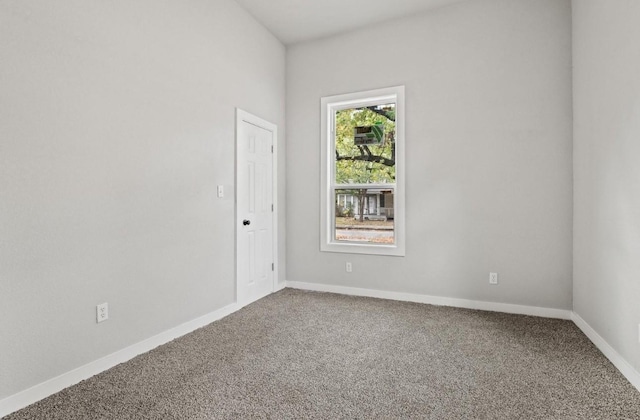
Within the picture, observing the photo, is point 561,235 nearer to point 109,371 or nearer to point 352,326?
point 352,326

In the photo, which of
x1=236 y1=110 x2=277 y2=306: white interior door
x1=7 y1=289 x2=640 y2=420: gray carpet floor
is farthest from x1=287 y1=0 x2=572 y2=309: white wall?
x1=236 y1=110 x2=277 y2=306: white interior door

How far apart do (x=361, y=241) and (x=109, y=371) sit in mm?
2724

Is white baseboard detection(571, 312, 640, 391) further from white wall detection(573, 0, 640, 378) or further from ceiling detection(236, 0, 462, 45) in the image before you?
ceiling detection(236, 0, 462, 45)

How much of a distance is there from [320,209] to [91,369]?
2683mm

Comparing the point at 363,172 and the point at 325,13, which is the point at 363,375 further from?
the point at 325,13

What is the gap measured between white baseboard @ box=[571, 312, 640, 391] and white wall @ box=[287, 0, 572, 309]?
38 cm

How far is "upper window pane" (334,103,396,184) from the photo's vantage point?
12.8ft

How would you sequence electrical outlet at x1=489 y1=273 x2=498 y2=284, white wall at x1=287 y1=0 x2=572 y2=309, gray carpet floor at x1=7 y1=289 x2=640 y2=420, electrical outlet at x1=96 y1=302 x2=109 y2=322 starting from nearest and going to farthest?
gray carpet floor at x1=7 y1=289 x2=640 y2=420 → electrical outlet at x1=96 y1=302 x2=109 y2=322 → white wall at x1=287 y1=0 x2=572 y2=309 → electrical outlet at x1=489 y1=273 x2=498 y2=284

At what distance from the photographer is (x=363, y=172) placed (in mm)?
4031

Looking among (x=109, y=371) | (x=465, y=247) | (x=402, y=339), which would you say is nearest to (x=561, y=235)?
(x=465, y=247)

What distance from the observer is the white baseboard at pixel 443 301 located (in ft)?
10.5

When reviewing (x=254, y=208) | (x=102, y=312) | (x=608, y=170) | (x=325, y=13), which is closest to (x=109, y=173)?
(x=102, y=312)

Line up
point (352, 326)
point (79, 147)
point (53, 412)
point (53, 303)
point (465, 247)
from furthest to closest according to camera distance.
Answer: point (465, 247), point (352, 326), point (79, 147), point (53, 303), point (53, 412)

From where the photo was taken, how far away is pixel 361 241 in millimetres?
4059
